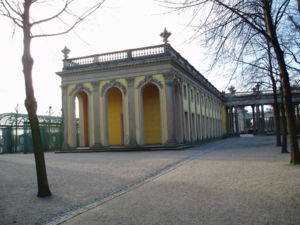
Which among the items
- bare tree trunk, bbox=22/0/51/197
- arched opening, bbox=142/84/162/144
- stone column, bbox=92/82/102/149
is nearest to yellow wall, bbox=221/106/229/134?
arched opening, bbox=142/84/162/144

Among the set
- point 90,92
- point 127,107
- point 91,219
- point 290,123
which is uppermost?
point 90,92

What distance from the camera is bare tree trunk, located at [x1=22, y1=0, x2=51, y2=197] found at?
23.3 ft

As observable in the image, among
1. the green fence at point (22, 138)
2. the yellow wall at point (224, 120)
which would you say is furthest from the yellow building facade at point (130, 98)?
the yellow wall at point (224, 120)

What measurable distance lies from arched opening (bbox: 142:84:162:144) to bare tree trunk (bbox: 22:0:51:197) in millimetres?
18731

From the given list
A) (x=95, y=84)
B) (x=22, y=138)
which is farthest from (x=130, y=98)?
(x=22, y=138)

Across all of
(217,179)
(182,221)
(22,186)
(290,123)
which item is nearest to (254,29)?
(290,123)

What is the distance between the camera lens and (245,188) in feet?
22.6

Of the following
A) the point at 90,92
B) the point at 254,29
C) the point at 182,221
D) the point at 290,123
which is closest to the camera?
the point at 182,221

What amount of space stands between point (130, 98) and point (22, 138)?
1129 cm

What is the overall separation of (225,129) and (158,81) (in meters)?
32.9

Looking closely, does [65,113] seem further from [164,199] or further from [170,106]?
[164,199]

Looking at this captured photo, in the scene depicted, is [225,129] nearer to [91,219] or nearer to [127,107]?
[127,107]

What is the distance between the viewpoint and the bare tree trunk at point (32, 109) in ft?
23.3

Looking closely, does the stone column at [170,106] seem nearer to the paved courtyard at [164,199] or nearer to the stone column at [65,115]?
the stone column at [65,115]
